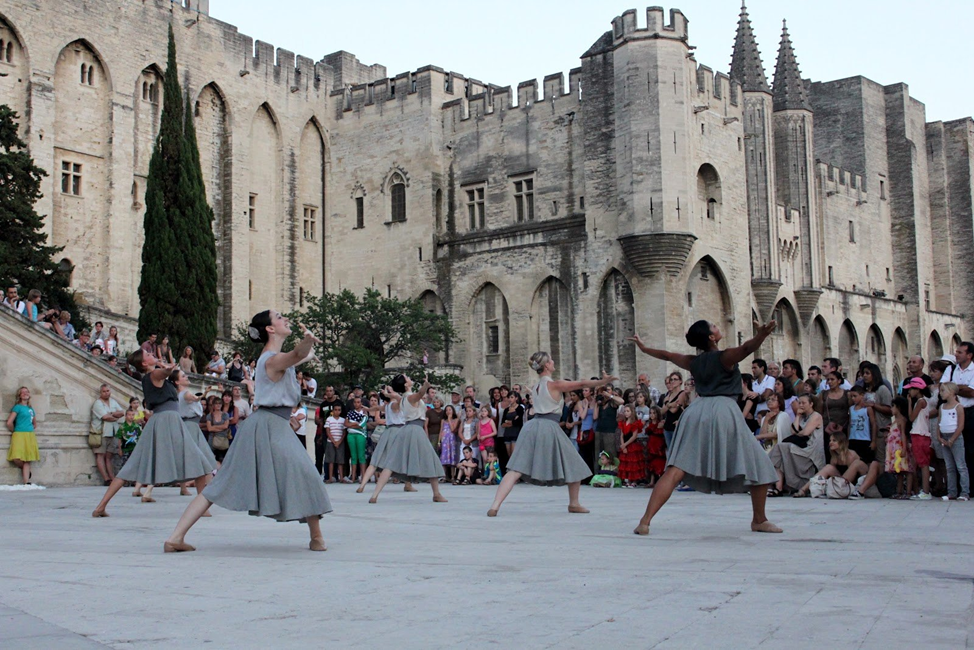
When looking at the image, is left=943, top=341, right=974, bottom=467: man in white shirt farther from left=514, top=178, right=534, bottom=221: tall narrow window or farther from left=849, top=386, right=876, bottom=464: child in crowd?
left=514, top=178, right=534, bottom=221: tall narrow window

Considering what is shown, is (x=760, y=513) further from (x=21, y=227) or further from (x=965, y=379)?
(x=21, y=227)

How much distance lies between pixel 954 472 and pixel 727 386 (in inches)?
233

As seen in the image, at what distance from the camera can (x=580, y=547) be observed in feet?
28.1

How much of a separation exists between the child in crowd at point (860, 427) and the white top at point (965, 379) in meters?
1.09

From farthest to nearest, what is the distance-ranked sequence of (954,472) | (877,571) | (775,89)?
(775,89), (954,472), (877,571)

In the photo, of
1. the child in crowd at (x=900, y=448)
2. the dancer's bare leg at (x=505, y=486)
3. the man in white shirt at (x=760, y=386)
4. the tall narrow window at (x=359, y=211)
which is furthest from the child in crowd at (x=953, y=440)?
the tall narrow window at (x=359, y=211)

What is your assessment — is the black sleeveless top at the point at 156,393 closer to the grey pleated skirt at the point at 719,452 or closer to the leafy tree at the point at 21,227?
the grey pleated skirt at the point at 719,452

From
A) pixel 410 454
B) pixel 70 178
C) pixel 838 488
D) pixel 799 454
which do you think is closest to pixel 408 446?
pixel 410 454

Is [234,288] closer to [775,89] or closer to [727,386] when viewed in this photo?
[775,89]

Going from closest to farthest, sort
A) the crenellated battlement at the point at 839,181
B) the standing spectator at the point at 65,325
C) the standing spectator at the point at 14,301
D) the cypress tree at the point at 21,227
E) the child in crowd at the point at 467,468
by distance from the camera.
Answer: the child in crowd at the point at 467,468 < the standing spectator at the point at 14,301 < the standing spectator at the point at 65,325 < the cypress tree at the point at 21,227 < the crenellated battlement at the point at 839,181

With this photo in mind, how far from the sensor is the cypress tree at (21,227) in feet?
87.8

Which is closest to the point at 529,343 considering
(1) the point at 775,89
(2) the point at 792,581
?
(1) the point at 775,89

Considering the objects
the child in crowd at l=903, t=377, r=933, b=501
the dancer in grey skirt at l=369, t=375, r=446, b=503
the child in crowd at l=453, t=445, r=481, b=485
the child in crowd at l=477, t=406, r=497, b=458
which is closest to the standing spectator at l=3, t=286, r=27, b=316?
the child in crowd at l=453, t=445, r=481, b=485

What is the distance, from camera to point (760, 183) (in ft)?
143
